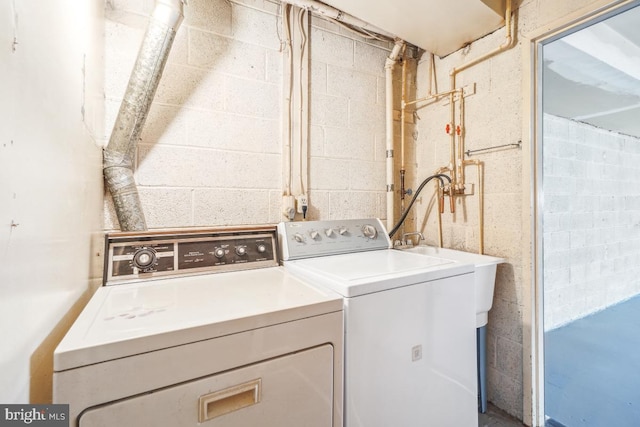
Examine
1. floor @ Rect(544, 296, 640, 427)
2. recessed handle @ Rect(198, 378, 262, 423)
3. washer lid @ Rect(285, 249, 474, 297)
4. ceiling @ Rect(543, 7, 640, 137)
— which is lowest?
floor @ Rect(544, 296, 640, 427)

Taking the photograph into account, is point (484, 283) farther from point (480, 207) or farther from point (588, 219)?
point (588, 219)

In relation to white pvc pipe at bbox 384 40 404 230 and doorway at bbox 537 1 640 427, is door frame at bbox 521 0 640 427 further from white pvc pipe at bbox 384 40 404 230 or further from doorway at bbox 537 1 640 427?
white pvc pipe at bbox 384 40 404 230

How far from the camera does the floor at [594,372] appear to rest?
61.5 inches

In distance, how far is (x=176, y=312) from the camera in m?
0.78

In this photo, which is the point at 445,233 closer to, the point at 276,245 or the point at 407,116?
the point at 407,116

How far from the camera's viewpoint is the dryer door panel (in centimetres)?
64

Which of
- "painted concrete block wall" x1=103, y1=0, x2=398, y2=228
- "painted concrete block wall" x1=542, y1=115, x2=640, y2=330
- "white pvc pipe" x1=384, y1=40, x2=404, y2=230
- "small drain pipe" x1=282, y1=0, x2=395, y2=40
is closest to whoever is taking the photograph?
"painted concrete block wall" x1=103, y1=0, x2=398, y2=228

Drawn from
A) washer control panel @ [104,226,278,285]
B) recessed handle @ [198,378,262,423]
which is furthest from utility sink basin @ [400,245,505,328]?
recessed handle @ [198,378,262,423]

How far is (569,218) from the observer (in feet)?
9.62

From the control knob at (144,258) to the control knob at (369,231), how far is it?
107cm

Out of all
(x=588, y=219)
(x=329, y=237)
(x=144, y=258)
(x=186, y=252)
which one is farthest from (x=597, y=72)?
(x=144, y=258)

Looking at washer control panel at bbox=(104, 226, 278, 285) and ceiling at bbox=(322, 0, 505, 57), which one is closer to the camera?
washer control panel at bbox=(104, 226, 278, 285)

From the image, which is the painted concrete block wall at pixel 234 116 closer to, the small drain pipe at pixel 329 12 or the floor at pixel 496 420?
the small drain pipe at pixel 329 12

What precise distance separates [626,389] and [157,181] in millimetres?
3003
